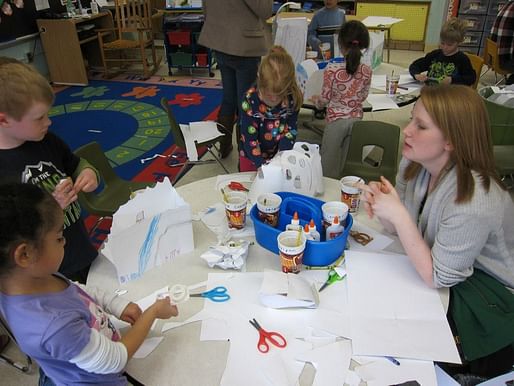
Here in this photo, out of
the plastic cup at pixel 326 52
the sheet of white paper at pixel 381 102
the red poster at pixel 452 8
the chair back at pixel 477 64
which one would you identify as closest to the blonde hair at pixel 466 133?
the sheet of white paper at pixel 381 102

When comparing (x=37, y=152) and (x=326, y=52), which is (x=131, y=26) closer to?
(x=326, y=52)

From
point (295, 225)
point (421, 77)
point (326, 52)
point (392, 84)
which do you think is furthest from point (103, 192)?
point (421, 77)

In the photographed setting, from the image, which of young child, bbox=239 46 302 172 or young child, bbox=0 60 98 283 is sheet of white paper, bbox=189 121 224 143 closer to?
young child, bbox=239 46 302 172

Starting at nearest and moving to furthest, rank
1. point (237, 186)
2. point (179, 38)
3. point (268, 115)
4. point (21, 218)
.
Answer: point (21, 218) → point (237, 186) → point (268, 115) → point (179, 38)

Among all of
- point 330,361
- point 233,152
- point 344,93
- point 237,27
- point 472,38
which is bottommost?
point 233,152

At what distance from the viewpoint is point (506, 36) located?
420 cm

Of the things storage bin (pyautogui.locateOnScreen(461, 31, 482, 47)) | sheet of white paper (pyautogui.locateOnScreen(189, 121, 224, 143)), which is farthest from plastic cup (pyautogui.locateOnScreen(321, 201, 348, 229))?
storage bin (pyautogui.locateOnScreen(461, 31, 482, 47))

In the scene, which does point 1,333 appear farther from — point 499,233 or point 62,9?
point 62,9

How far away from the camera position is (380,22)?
5086 mm

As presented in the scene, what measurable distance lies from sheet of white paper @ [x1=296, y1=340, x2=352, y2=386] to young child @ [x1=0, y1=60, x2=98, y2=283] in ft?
Result: 2.84

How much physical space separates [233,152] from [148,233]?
2.60m

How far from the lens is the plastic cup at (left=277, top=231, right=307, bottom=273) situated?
118cm

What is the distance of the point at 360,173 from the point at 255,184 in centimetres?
113

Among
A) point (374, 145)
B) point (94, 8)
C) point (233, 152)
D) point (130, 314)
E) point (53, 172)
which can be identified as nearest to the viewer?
point (130, 314)
